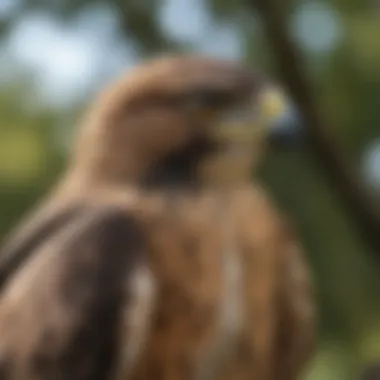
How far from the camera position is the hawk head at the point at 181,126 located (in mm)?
1494

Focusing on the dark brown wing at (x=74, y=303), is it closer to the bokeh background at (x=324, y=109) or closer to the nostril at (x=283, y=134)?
the nostril at (x=283, y=134)

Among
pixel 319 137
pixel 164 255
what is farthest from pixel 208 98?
pixel 319 137

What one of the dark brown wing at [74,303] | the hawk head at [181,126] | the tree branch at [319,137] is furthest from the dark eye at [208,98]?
the tree branch at [319,137]

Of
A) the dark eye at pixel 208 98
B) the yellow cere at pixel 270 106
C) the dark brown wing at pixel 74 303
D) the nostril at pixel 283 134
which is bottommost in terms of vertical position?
the dark brown wing at pixel 74 303

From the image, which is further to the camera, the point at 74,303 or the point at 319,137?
the point at 319,137

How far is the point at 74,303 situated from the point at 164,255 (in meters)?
0.11

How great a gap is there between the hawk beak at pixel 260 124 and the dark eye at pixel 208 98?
0.02 m

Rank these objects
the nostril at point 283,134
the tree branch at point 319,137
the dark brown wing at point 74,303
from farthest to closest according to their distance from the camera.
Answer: the tree branch at point 319,137, the nostril at point 283,134, the dark brown wing at point 74,303

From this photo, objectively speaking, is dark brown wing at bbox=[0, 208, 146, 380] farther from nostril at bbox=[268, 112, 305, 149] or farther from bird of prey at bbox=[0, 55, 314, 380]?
nostril at bbox=[268, 112, 305, 149]

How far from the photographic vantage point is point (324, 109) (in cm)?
266

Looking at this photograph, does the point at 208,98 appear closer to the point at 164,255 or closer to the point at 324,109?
the point at 164,255

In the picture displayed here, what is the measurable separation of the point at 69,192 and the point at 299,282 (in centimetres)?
29

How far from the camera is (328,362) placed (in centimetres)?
309

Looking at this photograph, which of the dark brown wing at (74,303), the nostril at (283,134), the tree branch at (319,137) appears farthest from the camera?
the tree branch at (319,137)
